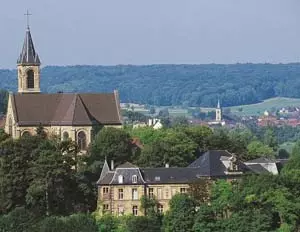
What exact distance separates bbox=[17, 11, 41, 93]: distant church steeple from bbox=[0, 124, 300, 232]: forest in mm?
14074

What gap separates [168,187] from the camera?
66625 mm

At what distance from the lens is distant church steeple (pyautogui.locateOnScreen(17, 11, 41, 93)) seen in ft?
289

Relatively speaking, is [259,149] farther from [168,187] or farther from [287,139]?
[287,139]

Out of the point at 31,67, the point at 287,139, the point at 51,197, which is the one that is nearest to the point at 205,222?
the point at 51,197

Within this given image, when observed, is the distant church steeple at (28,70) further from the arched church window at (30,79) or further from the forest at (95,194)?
the forest at (95,194)

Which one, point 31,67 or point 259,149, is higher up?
point 31,67

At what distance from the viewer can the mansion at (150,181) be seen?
6594 cm

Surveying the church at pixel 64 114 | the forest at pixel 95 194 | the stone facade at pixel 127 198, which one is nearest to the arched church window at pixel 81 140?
the church at pixel 64 114

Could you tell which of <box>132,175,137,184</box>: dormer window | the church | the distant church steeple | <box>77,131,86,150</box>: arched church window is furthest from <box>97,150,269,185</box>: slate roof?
the distant church steeple

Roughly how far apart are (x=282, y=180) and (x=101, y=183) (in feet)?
29.7

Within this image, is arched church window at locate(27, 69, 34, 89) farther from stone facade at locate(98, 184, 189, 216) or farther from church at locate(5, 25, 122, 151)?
stone facade at locate(98, 184, 189, 216)

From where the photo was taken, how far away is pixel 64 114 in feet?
263

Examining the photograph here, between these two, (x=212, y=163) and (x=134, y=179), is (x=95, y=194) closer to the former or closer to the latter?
(x=134, y=179)

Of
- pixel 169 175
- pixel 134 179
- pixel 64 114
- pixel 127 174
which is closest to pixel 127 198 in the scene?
pixel 134 179
